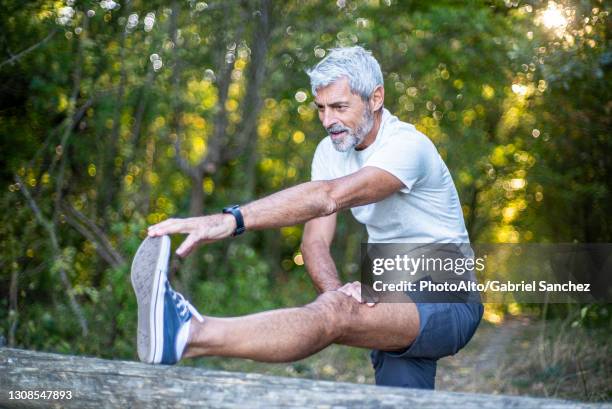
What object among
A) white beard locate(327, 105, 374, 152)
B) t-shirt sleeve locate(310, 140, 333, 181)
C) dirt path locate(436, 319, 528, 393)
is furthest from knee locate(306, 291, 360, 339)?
dirt path locate(436, 319, 528, 393)

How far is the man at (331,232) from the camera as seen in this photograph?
7.75ft

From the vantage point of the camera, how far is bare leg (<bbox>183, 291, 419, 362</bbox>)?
2422mm

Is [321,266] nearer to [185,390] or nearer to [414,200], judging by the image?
[414,200]

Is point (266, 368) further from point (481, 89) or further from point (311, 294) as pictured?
point (481, 89)

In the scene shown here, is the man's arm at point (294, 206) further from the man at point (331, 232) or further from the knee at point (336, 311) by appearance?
the knee at point (336, 311)

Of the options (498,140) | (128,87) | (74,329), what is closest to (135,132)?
(128,87)

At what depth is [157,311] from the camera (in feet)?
7.61

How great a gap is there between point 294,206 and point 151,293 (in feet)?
1.87

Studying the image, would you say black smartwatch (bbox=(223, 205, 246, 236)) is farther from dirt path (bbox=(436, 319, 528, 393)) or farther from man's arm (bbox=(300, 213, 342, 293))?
dirt path (bbox=(436, 319, 528, 393))

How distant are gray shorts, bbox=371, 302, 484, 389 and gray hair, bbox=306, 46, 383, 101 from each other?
0.89m

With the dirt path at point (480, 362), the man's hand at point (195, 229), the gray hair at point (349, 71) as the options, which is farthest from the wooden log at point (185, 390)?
the dirt path at point (480, 362)

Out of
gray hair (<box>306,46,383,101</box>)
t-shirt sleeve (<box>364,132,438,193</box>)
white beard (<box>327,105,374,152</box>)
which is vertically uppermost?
gray hair (<box>306,46,383,101</box>)

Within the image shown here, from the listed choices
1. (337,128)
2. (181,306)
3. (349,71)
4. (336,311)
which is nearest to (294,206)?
(336,311)

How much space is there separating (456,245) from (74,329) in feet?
10.6
